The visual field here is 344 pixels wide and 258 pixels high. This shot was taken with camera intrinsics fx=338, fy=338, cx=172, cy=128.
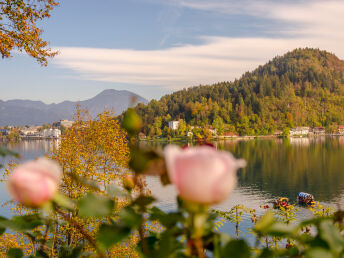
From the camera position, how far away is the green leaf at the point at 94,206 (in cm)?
53

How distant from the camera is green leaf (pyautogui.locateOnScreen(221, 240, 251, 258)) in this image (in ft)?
1.63

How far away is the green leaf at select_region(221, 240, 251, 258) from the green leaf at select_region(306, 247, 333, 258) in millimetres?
96

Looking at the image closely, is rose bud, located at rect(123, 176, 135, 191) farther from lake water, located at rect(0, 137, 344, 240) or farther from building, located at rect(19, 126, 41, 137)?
building, located at rect(19, 126, 41, 137)

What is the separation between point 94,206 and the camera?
21.3 inches

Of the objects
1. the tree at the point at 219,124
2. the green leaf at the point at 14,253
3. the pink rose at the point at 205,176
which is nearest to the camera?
the pink rose at the point at 205,176

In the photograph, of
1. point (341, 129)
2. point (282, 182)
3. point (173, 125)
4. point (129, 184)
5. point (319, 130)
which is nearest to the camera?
point (129, 184)

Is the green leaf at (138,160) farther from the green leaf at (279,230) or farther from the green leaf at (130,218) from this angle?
the green leaf at (279,230)

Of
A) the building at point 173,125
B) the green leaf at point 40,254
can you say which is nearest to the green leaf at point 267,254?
the green leaf at point 40,254

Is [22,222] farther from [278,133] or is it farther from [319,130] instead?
[319,130]

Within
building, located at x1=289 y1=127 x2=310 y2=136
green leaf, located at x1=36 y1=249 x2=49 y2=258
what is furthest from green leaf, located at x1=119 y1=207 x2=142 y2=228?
building, located at x1=289 y1=127 x2=310 y2=136

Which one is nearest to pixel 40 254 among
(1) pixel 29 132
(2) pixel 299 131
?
(2) pixel 299 131

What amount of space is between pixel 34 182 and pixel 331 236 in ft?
1.54

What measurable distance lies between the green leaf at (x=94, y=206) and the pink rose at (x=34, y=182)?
0.06 meters

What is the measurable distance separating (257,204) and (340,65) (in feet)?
516
